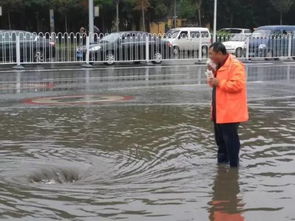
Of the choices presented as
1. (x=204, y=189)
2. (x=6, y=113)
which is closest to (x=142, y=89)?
(x=6, y=113)

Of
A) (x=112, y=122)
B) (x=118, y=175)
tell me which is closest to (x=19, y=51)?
(x=112, y=122)

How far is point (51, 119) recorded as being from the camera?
10.4m

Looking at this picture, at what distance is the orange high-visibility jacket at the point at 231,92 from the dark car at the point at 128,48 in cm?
1922

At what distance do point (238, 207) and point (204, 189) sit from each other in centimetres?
67

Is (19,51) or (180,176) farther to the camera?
(19,51)

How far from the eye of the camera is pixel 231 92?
6.58 meters

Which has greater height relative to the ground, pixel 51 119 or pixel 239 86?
pixel 239 86

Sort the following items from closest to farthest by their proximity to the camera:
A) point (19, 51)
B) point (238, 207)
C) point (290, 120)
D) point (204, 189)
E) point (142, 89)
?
point (238, 207) < point (204, 189) < point (290, 120) < point (142, 89) < point (19, 51)

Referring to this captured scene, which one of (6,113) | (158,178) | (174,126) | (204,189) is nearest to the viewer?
(204,189)

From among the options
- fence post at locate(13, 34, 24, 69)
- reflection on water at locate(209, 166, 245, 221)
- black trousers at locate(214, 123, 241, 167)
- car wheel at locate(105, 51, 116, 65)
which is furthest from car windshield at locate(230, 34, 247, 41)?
reflection on water at locate(209, 166, 245, 221)

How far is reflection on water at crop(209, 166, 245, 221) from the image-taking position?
5.20m

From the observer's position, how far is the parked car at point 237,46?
30509 mm

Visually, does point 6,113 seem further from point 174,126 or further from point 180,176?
point 180,176

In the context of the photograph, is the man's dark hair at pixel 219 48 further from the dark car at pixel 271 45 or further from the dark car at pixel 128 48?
the dark car at pixel 271 45
